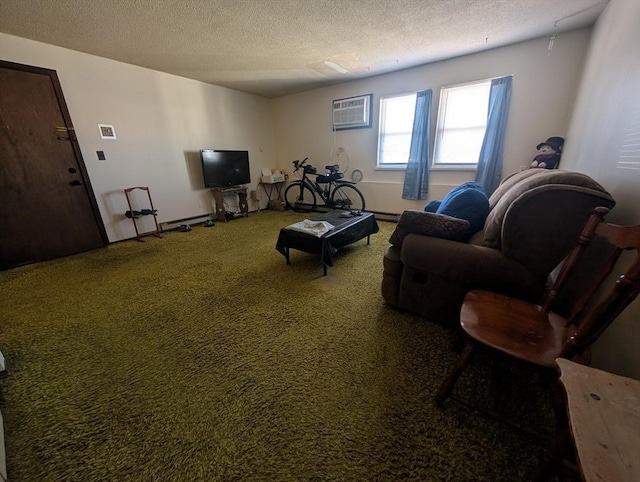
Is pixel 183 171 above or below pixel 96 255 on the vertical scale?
above

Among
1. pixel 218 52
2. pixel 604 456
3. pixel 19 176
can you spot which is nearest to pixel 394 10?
pixel 218 52

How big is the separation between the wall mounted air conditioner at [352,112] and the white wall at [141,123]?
6.34 feet

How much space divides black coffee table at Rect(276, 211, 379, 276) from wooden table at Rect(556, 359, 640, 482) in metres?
1.82

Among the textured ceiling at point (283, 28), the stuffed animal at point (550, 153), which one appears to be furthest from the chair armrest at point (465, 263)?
the stuffed animal at point (550, 153)

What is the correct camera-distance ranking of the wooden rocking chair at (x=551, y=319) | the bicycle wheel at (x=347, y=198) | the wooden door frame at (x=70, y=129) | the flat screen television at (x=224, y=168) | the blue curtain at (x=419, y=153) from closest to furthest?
1. the wooden rocking chair at (x=551, y=319)
2. the wooden door frame at (x=70, y=129)
3. the blue curtain at (x=419, y=153)
4. the flat screen television at (x=224, y=168)
5. the bicycle wheel at (x=347, y=198)

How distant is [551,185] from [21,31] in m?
4.73

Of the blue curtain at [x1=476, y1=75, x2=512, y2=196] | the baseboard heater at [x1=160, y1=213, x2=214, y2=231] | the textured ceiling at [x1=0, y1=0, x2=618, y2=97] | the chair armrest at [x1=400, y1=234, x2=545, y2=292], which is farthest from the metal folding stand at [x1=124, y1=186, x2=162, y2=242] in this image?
the blue curtain at [x1=476, y1=75, x2=512, y2=196]

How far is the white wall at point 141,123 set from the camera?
117 inches

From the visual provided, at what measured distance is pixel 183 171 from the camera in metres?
4.20

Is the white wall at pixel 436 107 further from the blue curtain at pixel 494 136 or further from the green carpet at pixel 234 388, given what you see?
the green carpet at pixel 234 388

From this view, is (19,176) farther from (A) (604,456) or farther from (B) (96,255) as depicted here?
(A) (604,456)

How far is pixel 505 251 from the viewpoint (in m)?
1.35

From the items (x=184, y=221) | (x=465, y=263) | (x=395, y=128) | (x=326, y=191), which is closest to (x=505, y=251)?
(x=465, y=263)

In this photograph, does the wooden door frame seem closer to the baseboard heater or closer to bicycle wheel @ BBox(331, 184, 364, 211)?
the baseboard heater
